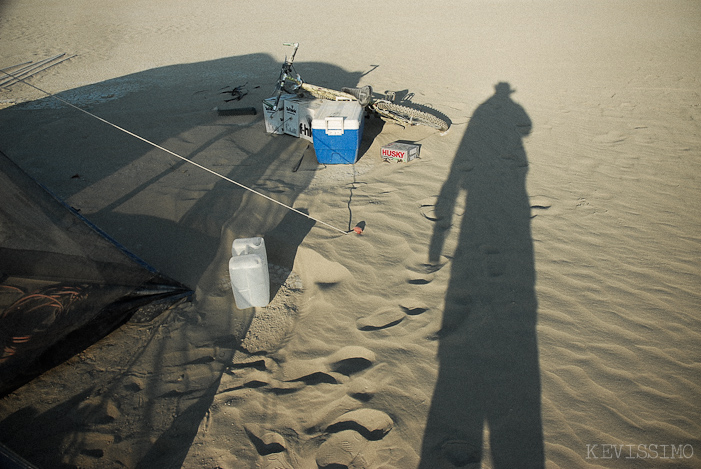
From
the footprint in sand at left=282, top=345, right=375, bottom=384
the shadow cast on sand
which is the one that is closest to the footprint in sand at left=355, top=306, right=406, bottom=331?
the footprint in sand at left=282, top=345, right=375, bottom=384

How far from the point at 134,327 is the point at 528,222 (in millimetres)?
3896

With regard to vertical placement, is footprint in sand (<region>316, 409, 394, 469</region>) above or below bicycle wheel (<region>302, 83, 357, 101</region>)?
below

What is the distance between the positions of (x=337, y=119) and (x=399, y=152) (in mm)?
997

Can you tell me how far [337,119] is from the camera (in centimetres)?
505

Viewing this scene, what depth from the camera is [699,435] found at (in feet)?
7.46

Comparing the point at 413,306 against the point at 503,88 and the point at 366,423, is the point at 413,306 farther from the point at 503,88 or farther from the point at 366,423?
the point at 503,88

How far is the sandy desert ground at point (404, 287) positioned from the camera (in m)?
2.39

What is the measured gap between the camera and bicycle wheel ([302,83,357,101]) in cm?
592

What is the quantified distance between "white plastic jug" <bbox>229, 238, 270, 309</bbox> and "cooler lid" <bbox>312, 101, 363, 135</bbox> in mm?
2365

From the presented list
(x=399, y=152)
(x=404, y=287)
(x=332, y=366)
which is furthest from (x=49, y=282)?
(x=399, y=152)

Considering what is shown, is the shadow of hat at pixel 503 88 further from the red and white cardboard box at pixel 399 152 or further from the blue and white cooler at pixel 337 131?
the blue and white cooler at pixel 337 131

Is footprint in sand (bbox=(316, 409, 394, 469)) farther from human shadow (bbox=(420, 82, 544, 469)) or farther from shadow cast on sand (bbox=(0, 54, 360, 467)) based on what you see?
shadow cast on sand (bbox=(0, 54, 360, 467))

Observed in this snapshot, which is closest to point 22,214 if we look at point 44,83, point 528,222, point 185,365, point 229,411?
point 185,365

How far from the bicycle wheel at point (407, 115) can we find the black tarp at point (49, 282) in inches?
169
